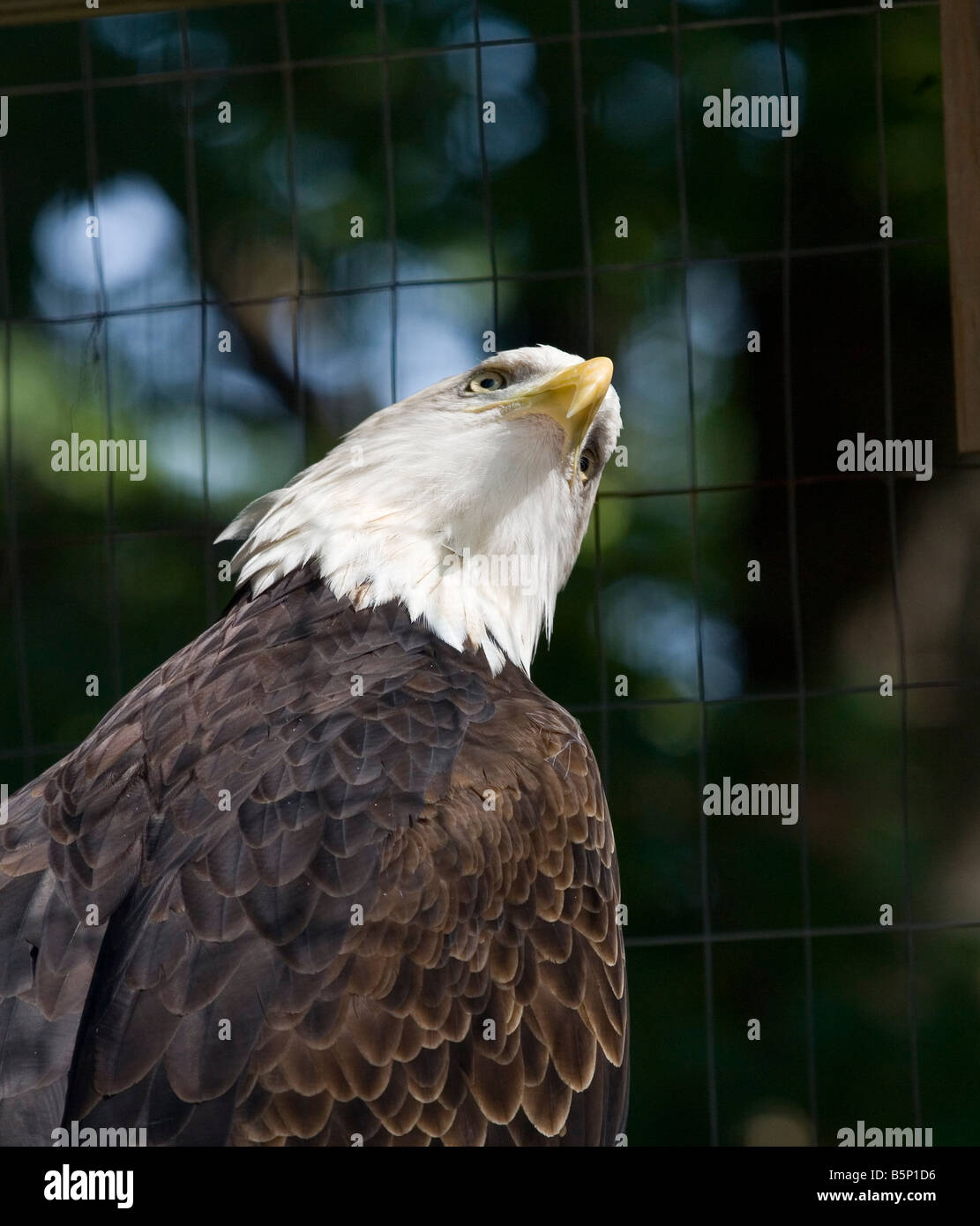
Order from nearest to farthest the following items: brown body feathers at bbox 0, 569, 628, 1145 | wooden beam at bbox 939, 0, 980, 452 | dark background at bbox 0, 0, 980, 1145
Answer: brown body feathers at bbox 0, 569, 628, 1145 → wooden beam at bbox 939, 0, 980, 452 → dark background at bbox 0, 0, 980, 1145

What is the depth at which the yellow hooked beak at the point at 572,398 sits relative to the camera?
8.20 ft

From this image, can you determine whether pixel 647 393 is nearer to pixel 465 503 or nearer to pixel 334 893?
pixel 465 503

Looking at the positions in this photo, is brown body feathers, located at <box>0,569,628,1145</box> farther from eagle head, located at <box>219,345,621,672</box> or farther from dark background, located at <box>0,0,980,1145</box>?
dark background, located at <box>0,0,980,1145</box>

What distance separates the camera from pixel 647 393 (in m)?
3.78

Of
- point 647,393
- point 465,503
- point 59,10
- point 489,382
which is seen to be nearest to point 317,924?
point 465,503

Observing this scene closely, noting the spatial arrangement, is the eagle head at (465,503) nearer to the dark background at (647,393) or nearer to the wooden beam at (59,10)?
the dark background at (647,393)

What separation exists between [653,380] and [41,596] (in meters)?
1.91

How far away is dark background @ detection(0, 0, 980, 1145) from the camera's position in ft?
11.1

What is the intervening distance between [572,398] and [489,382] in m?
0.30

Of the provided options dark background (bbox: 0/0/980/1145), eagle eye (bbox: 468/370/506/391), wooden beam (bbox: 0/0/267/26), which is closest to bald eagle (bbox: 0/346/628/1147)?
eagle eye (bbox: 468/370/506/391)

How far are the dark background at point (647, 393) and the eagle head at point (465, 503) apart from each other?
1.74 ft

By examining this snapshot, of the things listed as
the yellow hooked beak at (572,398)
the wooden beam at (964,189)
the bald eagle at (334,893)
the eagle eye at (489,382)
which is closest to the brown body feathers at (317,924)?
the bald eagle at (334,893)

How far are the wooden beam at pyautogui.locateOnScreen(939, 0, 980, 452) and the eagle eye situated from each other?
93 centimetres

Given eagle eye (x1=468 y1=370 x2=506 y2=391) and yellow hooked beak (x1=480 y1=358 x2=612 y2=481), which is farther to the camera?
eagle eye (x1=468 y1=370 x2=506 y2=391)
